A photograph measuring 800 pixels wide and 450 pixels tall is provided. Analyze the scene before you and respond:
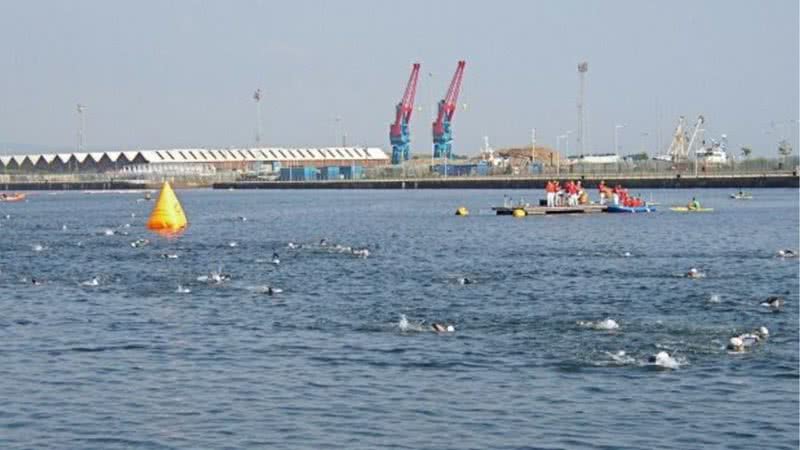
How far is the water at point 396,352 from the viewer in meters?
20.4

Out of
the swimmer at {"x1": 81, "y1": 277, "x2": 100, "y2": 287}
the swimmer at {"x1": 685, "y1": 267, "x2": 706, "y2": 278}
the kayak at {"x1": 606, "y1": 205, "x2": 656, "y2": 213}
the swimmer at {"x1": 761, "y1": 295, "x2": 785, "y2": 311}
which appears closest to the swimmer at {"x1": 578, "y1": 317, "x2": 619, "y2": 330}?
the swimmer at {"x1": 761, "y1": 295, "x2": 785, "y2": 311}

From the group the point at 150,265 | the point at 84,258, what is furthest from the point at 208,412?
the point at 84,258

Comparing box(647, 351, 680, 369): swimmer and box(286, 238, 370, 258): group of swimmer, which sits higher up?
box(647, 351, 680, 369): swimmer

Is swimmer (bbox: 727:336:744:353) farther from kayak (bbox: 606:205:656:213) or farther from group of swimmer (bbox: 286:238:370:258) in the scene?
kayak (bbox: 606:205:656:213)

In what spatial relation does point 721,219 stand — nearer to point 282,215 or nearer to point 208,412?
point 282,215

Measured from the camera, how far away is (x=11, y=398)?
22719mm

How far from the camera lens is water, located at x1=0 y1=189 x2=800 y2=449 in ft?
66.8

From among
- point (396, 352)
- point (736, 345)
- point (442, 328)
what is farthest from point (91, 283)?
point (736, 345)

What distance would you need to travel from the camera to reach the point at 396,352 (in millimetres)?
26906

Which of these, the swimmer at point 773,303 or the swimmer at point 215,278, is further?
the swimmer at point 215,278

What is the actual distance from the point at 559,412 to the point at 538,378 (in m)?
2.77

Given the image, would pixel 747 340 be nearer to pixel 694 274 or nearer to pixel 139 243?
pixel 694 274

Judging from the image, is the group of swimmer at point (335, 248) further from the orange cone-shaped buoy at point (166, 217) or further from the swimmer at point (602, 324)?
the swimmer at point (602, 324)

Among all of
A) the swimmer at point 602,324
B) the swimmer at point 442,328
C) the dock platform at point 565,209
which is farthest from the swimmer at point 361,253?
the dock platform at point 565,209
